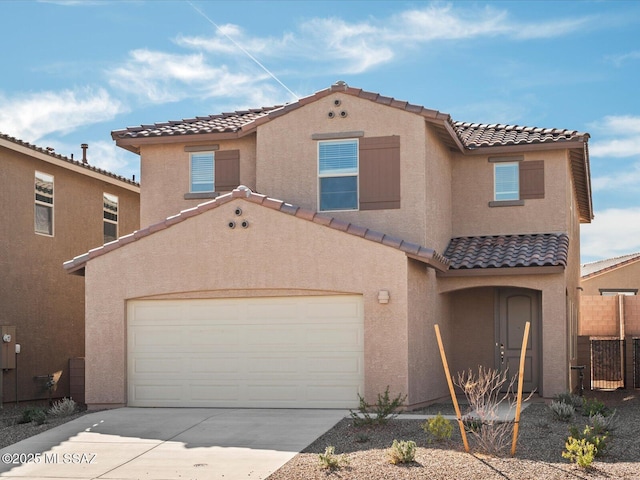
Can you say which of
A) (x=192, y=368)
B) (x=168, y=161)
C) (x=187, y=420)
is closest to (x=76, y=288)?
(x=168, y=161)

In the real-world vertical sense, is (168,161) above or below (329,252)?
above

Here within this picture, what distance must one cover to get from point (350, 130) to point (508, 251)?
13.5ft

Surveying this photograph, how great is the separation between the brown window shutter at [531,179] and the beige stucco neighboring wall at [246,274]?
518 centimetres

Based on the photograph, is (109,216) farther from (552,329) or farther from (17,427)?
(552,329)

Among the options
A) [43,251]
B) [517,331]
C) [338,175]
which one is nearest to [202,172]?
[338,175]

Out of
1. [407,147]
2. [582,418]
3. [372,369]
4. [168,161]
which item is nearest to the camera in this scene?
[582,418]

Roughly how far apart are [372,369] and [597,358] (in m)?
12.2

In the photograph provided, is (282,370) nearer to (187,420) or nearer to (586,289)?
(187,420)

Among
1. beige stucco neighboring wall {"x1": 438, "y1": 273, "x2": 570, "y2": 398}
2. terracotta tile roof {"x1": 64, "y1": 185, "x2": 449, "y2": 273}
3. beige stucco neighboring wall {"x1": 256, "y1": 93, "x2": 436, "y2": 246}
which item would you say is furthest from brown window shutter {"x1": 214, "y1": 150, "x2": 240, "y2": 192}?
beige stucco neighboring wall {"x1": 438, "y1": 273, "x2": 570, "y2": 398}

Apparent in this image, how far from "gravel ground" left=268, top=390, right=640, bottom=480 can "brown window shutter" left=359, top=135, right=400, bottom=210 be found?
17.5 feet

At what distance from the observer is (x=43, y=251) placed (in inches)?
902

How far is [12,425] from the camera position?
16781 millimetres

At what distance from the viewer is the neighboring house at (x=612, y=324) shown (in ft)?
84.1

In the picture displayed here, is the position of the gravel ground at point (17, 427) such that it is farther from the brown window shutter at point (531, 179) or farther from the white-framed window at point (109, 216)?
the brown window shutter at point (531, 179)
